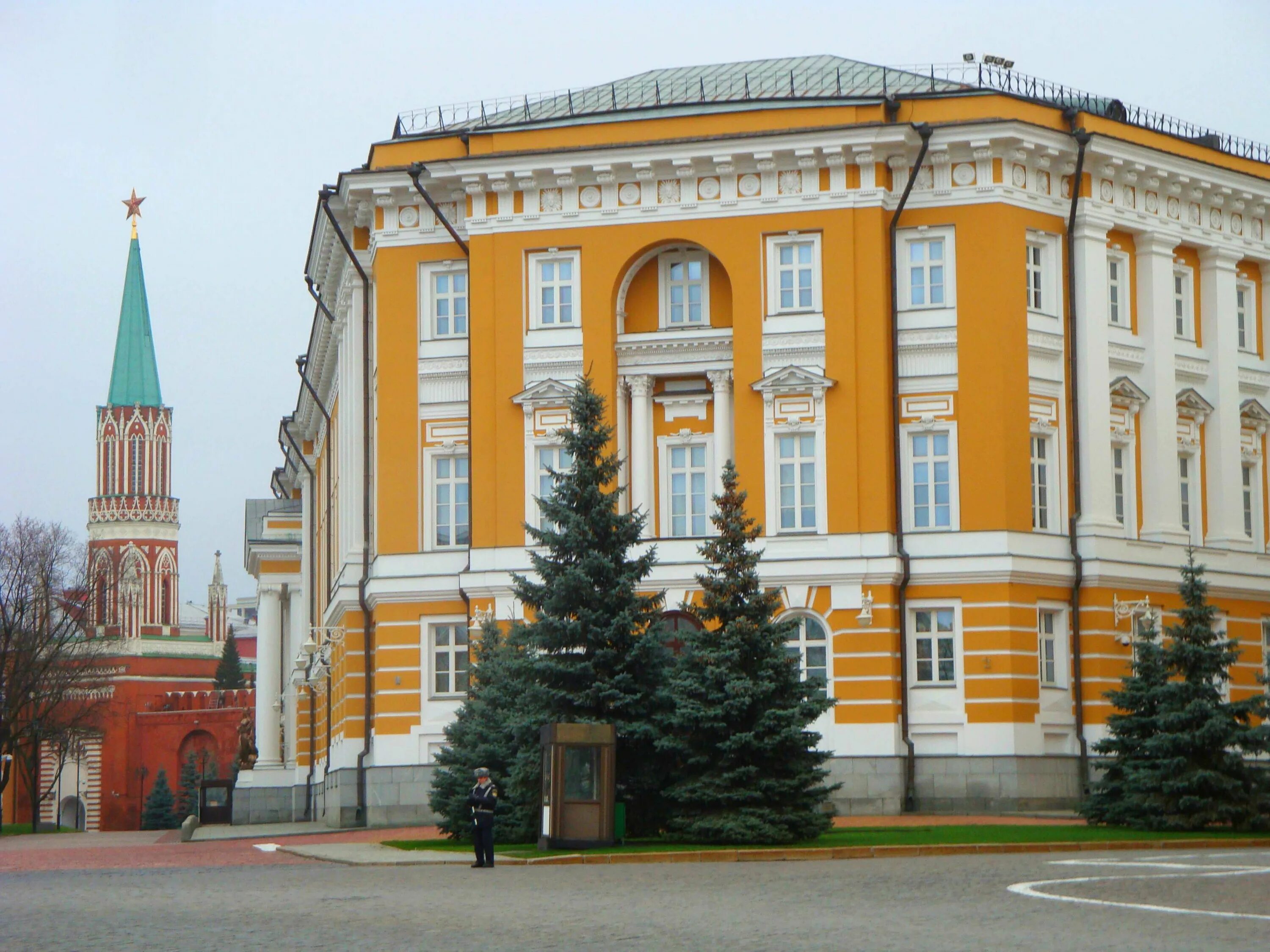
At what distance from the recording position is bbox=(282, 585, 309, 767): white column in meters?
67.6

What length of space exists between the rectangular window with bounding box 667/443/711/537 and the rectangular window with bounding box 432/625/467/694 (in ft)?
16.8

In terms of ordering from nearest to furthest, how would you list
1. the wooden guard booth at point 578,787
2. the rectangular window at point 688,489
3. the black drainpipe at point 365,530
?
the wooden guard booth at point 578,787
the rectangular window at point 688,489
the black drainpipe at point 365,530

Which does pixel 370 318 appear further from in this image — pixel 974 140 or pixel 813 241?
pixel 974 140

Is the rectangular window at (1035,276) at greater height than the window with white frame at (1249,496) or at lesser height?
greater

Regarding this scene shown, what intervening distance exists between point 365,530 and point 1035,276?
51.9 ft

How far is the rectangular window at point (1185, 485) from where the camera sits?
45.2 metres

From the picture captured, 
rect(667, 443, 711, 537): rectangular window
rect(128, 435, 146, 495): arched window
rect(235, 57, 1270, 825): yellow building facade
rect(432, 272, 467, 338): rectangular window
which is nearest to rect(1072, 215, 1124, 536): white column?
rect(235, 57, 1270, 825): yellow building facade

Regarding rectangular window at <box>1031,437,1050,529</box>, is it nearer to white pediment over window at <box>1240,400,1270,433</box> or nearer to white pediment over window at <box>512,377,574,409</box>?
white pediment over window at <box>1240,400,1270,433</box>

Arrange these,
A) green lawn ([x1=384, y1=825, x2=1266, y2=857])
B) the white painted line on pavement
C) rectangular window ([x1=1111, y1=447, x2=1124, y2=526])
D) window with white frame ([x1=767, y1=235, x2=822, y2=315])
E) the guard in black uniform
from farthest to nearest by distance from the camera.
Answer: rectangular window ([x1=1111, y1=447, x2=1124, y2=526]) → window with white frame ([x1=767, y1=235, x2=822, y2=315]) → green lawn ([x1=384, y1=825, x2=1266, y2=857]) → the guard in black uniform → the white painted line on pavement

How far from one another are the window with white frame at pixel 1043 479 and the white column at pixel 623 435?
8375 mm

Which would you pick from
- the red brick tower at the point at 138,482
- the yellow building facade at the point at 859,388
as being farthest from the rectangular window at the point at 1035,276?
the red brick tower at the point at 138,482

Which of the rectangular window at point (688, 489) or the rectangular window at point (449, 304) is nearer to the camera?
the rectangular window at point (688, 489)

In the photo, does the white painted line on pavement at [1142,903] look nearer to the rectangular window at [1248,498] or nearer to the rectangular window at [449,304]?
the rectangular window at [449,304]

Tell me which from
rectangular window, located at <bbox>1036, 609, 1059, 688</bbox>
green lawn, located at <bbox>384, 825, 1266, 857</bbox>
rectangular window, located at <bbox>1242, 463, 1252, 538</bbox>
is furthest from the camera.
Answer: rectangular window, located at <bbox>1242, 463, 1252, 538</bbox>
